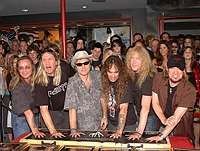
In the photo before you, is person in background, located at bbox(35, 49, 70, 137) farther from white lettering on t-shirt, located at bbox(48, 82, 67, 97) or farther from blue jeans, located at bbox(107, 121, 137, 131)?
blue jeans, located at bbox(107, 121, 137, 131)

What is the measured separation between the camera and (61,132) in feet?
9.24

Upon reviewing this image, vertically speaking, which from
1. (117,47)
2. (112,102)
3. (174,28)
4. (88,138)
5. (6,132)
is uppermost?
(174,28)

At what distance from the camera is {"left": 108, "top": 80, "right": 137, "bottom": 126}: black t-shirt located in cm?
292

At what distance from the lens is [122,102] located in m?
2.90

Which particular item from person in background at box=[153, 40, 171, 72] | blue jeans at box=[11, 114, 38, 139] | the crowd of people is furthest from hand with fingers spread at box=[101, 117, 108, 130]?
person in background at box=[153, 40, 171, 72]

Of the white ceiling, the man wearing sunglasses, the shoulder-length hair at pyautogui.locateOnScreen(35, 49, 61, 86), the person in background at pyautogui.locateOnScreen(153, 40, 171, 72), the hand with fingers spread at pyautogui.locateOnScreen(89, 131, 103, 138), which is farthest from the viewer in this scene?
the white ceiling

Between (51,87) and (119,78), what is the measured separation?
74 cm

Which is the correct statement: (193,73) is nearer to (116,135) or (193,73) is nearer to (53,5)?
(116,135)

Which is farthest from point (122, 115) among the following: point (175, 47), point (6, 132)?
point (175, 47)

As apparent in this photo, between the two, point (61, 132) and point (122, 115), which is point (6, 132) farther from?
point (122, 115)

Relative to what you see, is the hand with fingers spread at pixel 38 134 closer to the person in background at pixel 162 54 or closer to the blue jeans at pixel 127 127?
the blue jeans at pixel 127 127

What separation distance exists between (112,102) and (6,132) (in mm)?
2143


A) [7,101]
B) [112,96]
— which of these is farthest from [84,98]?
[7,101]

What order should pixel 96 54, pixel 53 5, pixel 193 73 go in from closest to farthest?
pixel 193 73
pixel 96 54
pixel 53 5
